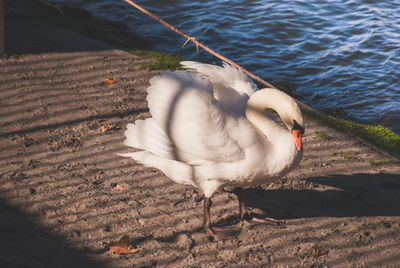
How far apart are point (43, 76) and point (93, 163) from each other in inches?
83.2

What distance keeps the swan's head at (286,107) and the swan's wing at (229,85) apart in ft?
1.23

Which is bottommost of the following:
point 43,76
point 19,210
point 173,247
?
point 173,247

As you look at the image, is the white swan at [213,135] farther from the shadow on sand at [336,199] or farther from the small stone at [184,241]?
the shadow on sand at [336,199]

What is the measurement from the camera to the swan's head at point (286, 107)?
343 cm

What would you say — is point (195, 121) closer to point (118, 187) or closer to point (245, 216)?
point (245, 216)

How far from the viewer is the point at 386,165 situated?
16.4ft

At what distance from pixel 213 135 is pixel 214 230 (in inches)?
32.1

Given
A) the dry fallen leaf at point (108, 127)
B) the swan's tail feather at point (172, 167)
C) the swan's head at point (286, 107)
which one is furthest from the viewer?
the dry fallen leaf at point (108, 127)

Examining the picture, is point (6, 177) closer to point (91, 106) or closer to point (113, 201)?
point (113, 201)

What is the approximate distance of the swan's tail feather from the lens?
3.71 m

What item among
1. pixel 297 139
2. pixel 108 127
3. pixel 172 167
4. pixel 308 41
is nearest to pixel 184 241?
pixel 172 167

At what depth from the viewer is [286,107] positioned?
3.46 meters

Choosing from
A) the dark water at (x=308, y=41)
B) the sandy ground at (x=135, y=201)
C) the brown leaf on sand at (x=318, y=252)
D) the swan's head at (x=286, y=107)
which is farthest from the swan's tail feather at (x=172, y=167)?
the dark water at (x=308, y=41)

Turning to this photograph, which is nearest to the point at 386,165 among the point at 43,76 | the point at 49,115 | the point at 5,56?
the point at 49,115
